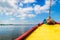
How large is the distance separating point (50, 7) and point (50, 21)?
123 centimetres

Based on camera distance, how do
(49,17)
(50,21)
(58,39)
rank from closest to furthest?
(58,39) → (50,21) → (49,17)

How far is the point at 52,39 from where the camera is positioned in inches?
214

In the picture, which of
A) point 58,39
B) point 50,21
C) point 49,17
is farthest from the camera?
point 49,17

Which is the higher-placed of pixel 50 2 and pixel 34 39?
pixel 50 2

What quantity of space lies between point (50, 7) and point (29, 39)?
294 inches

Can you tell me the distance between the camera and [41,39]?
5391 millimetres

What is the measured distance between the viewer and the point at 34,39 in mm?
5379

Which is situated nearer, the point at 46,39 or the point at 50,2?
the point at 46,39

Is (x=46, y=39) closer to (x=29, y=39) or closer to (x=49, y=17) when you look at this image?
(x=29, y=39)

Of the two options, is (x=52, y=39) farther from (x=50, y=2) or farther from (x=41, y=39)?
(x=50, y=2)

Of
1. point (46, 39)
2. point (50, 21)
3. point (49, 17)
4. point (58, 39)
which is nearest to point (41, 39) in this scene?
point (46, 39)

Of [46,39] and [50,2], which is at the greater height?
[50,2]

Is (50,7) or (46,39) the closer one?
(46,39)

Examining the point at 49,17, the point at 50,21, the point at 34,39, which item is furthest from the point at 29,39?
the point at 49,17
